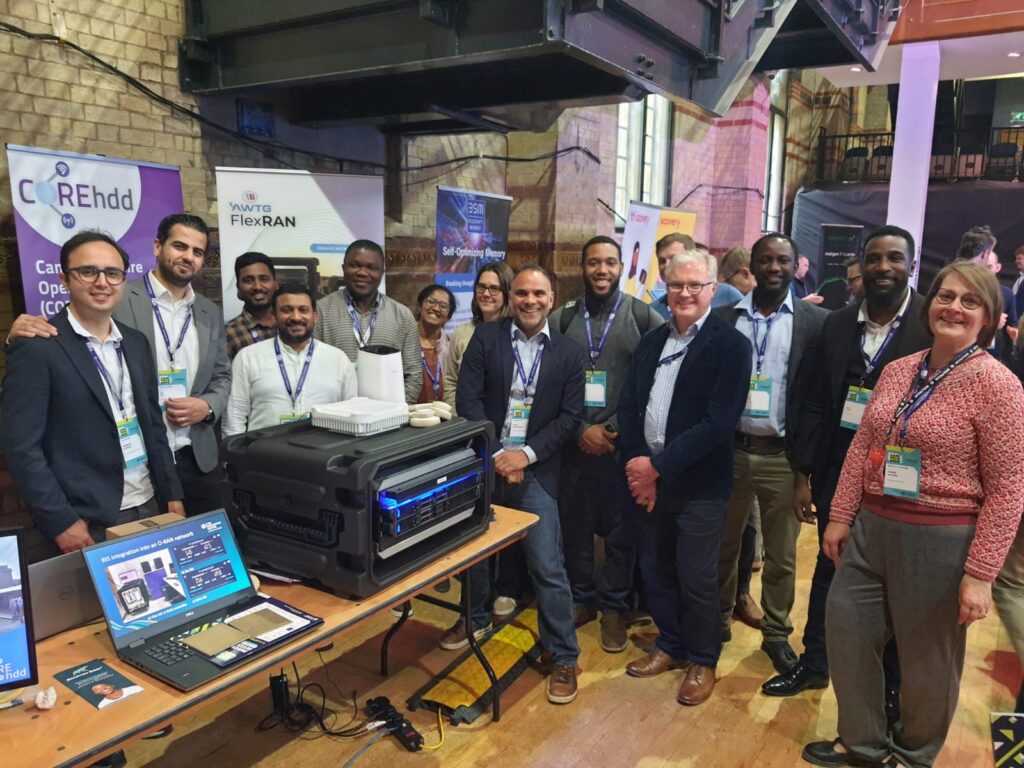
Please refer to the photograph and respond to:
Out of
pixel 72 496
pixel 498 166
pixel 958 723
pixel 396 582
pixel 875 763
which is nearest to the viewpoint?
pixel 396 582

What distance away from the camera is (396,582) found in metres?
1.86

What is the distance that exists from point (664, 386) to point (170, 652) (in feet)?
5.82

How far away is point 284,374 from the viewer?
2.66 metres

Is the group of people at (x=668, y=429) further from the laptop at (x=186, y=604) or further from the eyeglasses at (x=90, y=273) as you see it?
the laptop at (x=186, y=604)

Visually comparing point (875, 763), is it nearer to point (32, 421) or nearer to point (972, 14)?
point (32, 421)

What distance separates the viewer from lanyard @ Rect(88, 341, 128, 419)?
6.90ft

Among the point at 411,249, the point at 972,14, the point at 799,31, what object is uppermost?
the point at 972,14

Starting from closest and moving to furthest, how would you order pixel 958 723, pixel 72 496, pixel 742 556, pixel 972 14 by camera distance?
pixel 72 496, pixel 958 723, pixel 742 556, pixel 972 14

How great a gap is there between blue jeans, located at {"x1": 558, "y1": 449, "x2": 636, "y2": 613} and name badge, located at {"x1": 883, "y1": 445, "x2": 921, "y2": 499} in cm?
117

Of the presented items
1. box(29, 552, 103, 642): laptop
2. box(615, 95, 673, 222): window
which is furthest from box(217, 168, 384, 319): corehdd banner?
box(615, 95, 673, 222): window

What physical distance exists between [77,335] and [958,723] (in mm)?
3227

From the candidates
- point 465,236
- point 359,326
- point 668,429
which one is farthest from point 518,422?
point 465,236

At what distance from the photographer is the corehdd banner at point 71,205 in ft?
9.13

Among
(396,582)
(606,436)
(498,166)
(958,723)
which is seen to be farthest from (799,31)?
(396,582)
